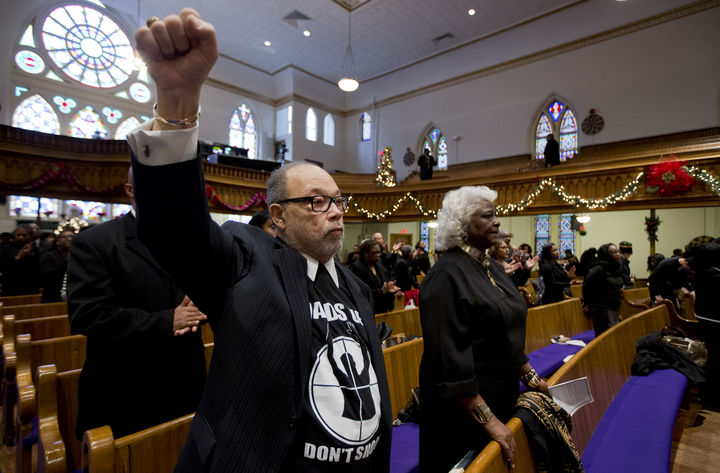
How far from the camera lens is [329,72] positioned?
18.8 meters

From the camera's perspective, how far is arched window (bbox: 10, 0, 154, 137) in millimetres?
12953

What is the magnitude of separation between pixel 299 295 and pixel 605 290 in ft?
13.8

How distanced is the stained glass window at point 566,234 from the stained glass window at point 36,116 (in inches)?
695

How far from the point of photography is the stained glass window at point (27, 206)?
1139 cm

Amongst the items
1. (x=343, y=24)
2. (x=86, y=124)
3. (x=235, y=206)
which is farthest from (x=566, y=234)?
(x=86, y=124)

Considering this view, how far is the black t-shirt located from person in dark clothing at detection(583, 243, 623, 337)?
381 cm

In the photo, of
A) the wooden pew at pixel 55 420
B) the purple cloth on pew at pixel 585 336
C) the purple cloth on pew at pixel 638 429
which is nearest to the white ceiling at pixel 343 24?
the purple cloth on pew at pixel 585 336

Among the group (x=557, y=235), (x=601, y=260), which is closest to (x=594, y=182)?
(x=557, y=235)

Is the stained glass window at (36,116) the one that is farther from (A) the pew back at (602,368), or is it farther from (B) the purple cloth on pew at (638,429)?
(B) the purple cloth on pew at (638,429)

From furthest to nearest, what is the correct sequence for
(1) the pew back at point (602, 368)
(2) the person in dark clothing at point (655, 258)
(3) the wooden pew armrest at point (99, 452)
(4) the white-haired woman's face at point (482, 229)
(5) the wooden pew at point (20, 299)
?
(2) the person in dark clothing at point (655, 258)
(5) the wooden pew at point (20, 299)
(1) the pew back at point (602, 368)
(4) the white-haired woman's face at point (482, 229)
(3) the wooden pew armrest at point (99, 452)

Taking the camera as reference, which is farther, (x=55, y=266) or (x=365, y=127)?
(x=365, y=127)

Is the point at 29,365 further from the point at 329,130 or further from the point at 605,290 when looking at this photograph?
the point at 329,130

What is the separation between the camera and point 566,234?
13.1 m

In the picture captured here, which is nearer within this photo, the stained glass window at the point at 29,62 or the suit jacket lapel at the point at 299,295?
the suit jacket lapel at the point at 299,295
